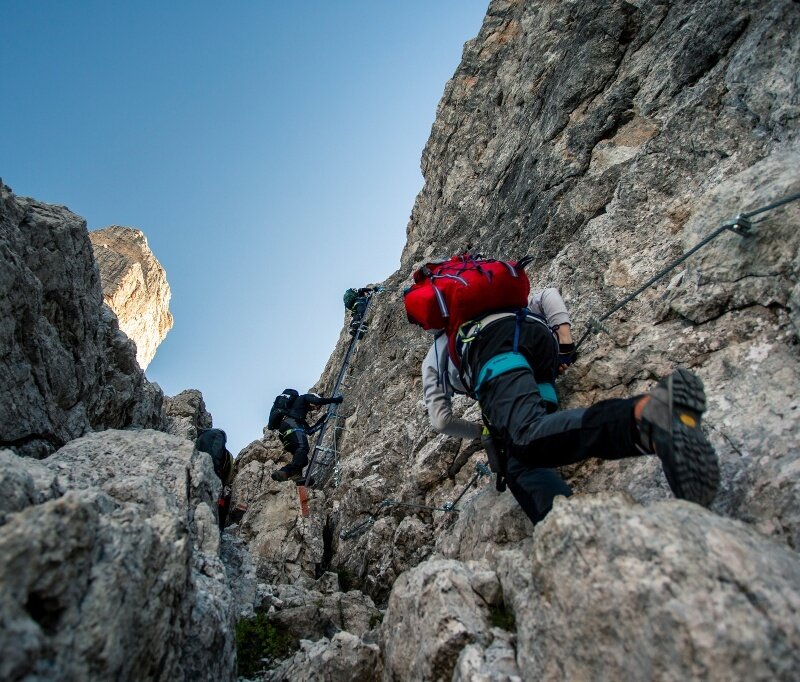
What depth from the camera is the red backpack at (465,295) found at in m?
5.29

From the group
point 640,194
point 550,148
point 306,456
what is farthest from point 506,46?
point 306,456

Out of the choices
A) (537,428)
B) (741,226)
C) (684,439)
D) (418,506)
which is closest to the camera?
(684,439)

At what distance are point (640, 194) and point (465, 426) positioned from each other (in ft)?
15.2

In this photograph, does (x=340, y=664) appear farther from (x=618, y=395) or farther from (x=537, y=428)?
(x=618, y=395)

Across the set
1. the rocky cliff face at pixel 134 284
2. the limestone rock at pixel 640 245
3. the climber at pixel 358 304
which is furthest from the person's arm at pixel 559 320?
the rocky cliff face at pixel 134 284

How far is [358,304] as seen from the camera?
18.2m

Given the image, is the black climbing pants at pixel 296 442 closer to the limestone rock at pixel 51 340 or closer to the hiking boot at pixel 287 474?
the hiking boot at pixel 287 474

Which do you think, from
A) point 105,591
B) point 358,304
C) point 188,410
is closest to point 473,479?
point 105,591

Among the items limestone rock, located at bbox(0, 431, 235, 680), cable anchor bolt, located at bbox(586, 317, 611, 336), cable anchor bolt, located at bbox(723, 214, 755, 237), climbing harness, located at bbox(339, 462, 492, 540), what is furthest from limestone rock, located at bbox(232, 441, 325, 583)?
cable anchor bolt, located at bbox(723, 214, 755, 237)

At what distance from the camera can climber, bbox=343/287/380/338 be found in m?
17.7

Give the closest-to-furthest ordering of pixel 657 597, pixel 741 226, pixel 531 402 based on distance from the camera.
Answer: pixel 657 597, pixel 531 402, pixel 741 226

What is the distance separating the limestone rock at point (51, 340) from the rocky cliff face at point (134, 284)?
4011 cm

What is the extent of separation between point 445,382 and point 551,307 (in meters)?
1.53

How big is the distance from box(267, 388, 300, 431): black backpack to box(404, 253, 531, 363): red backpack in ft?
28.7
